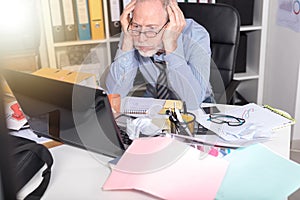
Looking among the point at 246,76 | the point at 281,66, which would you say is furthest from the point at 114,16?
the point at 281,66

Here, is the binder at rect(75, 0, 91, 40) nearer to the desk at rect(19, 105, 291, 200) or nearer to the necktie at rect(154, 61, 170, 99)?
the necktie at rect(154, 61, 170, 99)

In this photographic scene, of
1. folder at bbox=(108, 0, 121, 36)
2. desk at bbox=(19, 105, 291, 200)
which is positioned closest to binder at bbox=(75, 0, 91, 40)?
folder at bbox=(108, 0, 121, 36)

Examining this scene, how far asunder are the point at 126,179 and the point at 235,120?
1.64 ft

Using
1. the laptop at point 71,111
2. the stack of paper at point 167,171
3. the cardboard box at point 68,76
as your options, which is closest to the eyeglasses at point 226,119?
the stack of paper at point 167,171

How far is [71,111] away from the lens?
41.6 inches

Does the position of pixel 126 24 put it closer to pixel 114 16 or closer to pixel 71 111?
pixel 114 16

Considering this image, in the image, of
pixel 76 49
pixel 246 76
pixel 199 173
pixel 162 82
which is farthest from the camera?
pixel 246 76

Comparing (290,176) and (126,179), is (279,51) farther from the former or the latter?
(126,179)

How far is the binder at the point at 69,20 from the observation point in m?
2.37

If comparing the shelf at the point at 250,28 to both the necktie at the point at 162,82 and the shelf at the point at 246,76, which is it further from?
the necktie at the point at 162,82

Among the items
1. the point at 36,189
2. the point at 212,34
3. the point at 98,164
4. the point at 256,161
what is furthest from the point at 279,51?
the point at 36,189

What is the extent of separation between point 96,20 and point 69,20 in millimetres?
168

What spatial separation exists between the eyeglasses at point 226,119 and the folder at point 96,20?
1330 millimetres

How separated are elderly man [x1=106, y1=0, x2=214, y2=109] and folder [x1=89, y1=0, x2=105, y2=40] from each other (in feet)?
2.16
